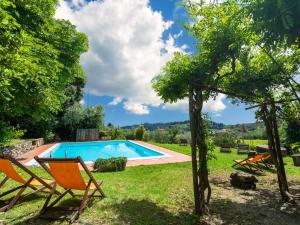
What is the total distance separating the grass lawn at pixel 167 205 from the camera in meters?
4.88

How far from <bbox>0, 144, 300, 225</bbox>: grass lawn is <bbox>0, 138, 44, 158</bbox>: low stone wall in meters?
6.48

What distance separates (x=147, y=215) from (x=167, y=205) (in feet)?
2.71

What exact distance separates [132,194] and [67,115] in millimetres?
23863

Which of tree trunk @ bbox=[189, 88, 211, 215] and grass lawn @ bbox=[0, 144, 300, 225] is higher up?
tree trunk @ bbox=[189, 88, 211, 215]

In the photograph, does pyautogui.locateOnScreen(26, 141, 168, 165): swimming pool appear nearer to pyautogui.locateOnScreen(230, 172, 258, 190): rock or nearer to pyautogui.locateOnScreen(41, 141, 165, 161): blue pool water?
pyautogui.locateOnScreen(41, 141, 165, 161): blue pool water

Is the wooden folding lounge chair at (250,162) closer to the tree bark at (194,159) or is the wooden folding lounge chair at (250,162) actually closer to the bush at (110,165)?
the bush at (110,165)

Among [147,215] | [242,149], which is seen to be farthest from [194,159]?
[242,149]

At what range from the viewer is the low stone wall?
47.1 feet

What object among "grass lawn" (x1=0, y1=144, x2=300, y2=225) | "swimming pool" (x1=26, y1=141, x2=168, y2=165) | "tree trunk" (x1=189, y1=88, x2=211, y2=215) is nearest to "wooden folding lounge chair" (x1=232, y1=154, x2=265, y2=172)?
"grass lawn" (x1=0, y1=144, x2=300, y2=225)

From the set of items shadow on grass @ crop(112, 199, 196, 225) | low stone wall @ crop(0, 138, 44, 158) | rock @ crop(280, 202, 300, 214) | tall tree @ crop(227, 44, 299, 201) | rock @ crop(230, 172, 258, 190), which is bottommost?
rock @ crop(280, 202, 300, 214)

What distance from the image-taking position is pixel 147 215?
514cm

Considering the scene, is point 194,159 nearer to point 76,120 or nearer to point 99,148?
point 99,148

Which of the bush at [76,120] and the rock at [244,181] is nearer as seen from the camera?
the rock at [244,181]

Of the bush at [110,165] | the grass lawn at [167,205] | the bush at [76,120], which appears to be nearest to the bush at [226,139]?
the grass lawn at [167,205]
